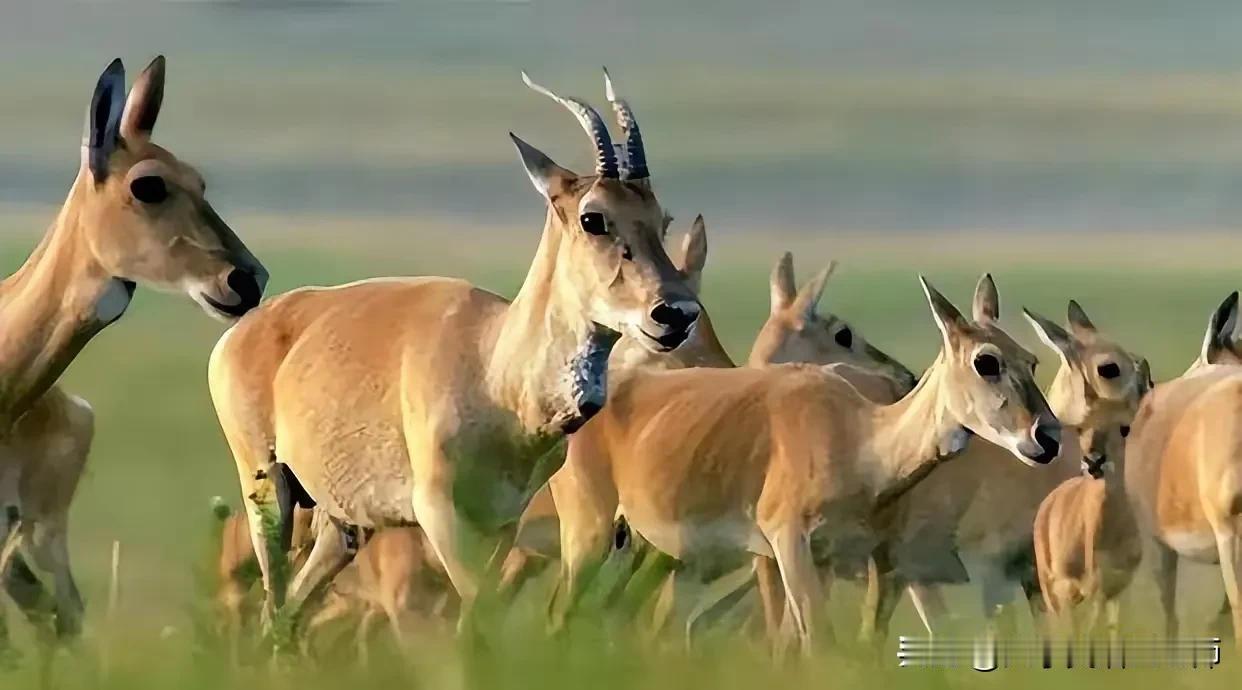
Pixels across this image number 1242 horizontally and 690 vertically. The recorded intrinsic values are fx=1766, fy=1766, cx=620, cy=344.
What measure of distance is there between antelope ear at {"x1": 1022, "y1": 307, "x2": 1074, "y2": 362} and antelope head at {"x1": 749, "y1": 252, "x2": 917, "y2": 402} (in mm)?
239

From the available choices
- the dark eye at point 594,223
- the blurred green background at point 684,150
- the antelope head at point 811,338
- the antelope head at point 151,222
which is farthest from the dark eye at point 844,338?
the antelope head at point 151,222

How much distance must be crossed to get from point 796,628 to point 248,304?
0.98 m

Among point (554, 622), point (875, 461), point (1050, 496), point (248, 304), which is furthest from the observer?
point (1050, 496)

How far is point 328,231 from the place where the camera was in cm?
277

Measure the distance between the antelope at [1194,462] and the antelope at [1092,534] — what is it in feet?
0.13

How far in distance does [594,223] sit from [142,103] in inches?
25.4

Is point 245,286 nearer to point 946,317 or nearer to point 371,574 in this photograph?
point 371,574

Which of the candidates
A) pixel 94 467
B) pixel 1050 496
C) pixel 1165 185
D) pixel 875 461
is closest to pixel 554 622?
pixel 875 461

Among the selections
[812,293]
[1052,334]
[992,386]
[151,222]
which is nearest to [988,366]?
[992,386]

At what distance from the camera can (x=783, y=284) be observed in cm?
291

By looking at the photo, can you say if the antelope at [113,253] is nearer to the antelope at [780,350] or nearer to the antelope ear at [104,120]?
the antelope ear at [104,120]

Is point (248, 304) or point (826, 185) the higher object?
point (826, 185)

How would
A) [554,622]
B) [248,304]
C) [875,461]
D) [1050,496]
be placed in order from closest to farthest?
[248,304]
[554,622]
[875,461]
[1050,496]

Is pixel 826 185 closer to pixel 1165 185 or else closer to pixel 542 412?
pixel 1165 185
